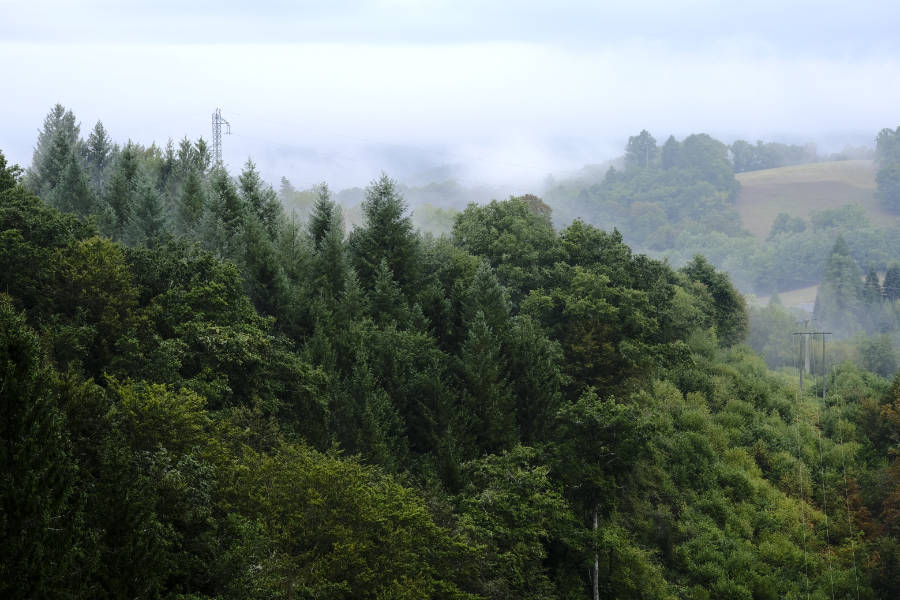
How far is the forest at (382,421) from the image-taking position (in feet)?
92.3

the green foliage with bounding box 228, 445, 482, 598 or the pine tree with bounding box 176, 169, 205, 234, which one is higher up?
the pine tree with bounding box 176, 169, 205, 234

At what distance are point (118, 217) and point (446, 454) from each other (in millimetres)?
34550

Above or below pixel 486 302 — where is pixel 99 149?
above

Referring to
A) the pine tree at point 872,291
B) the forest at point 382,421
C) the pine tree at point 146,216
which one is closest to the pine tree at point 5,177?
the forest at point 382,421

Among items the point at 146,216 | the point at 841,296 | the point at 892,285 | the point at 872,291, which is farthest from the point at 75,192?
the point at 892,285

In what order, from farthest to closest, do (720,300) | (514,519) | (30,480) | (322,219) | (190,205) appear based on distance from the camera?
1. (720,300)
2. (190,205)
3. (322,219)
4. (514,519)
5. (30,480)

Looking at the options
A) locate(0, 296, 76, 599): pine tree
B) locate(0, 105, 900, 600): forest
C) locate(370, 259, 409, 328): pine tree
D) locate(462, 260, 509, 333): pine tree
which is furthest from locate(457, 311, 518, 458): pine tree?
locate(0, 296, 76, 599): pine tree

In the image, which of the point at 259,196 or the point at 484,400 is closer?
the point at 484,400

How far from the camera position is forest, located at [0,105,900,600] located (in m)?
28.1

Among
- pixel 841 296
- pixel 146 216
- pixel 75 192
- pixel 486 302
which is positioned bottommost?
pixel 841 296

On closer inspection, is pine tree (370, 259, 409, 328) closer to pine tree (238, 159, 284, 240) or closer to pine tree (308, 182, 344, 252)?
pine tree (308, 182, 344, 252)

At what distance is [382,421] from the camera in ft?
160

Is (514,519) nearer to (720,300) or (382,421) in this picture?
(382,421)

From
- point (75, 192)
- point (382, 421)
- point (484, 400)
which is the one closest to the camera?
point (382, 421)
